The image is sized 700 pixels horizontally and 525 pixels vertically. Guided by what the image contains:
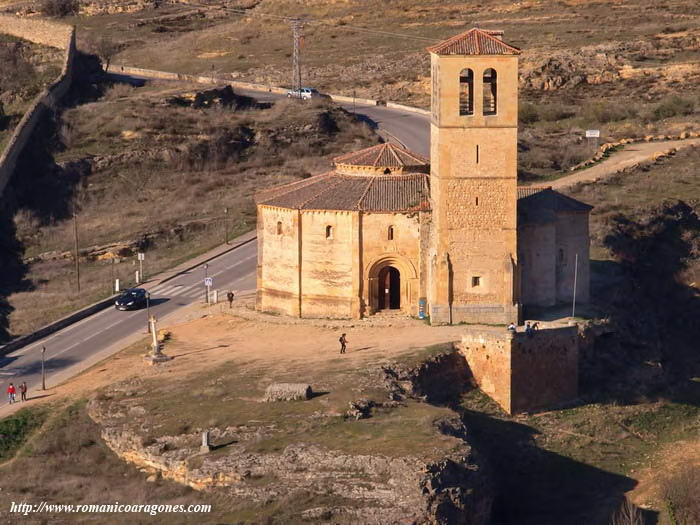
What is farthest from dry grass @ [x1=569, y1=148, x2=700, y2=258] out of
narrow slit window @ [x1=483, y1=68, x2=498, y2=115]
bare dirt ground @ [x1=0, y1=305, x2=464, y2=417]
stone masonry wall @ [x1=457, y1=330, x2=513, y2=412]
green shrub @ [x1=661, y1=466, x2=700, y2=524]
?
green shrub @ [x1=661, y1=466, x2=700, y2=524]

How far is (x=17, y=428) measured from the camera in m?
56.8

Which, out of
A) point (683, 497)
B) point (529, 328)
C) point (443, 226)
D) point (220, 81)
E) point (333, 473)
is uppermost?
point (443, 226)

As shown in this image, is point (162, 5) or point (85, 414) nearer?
point (85, 414)

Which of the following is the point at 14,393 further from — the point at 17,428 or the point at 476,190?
the point at 476,190

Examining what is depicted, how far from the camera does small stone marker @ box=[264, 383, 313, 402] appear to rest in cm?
5459

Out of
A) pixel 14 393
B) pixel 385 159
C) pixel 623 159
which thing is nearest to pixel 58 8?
pixel 623 159

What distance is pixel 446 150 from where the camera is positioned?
6153 centimetres

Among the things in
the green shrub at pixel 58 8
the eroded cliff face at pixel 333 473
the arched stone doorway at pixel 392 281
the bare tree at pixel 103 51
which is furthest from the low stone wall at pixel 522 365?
the green shrub at pixel 58 8

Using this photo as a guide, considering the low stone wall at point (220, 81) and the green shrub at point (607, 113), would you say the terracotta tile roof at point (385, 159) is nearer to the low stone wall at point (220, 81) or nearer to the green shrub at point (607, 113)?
the green shrub at point (607, 113)

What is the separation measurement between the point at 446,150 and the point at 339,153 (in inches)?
1480

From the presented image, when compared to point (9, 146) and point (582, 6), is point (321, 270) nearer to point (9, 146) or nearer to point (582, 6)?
point (9, 146)

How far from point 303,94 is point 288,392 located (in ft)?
202

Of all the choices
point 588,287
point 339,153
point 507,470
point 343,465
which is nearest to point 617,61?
point 339,153

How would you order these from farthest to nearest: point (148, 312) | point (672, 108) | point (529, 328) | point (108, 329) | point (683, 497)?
1. point (672, 108)
2. point (148, 312)
3. point (108, 329)
4. point (529, 328)
5. point (683, 497)
